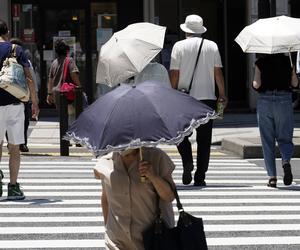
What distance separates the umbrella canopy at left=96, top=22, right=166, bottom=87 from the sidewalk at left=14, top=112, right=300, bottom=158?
3561mm

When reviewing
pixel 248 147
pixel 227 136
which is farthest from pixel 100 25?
pixel 248 147

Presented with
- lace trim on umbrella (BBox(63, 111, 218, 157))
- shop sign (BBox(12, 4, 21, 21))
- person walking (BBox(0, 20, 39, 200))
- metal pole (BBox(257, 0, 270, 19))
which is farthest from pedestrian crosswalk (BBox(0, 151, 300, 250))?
shop sign (BBox(12, 4, 21, 21))

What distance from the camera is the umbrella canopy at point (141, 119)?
14.0ft

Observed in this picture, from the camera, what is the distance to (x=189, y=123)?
4316mm

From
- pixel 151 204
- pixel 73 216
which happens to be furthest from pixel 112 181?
pixel 73 216

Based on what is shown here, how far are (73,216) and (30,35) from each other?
47.5ft

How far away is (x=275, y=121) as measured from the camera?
1030 centimetres

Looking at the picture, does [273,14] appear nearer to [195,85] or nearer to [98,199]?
[195,85]

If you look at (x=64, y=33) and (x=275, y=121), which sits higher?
(x=64, y=33)

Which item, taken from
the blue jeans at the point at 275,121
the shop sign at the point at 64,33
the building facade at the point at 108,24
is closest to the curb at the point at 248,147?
the blue jeans at the point at 275,121

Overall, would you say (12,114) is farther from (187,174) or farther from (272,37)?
(272,37)

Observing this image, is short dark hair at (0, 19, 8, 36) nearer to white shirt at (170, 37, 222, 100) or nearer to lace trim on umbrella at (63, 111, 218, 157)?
white shirt at (170, 37, 222, 100)

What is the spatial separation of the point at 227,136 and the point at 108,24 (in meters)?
7.37

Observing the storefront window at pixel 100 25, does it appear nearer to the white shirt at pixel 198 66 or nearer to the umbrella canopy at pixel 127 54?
the white shirt at pixel 198 66
